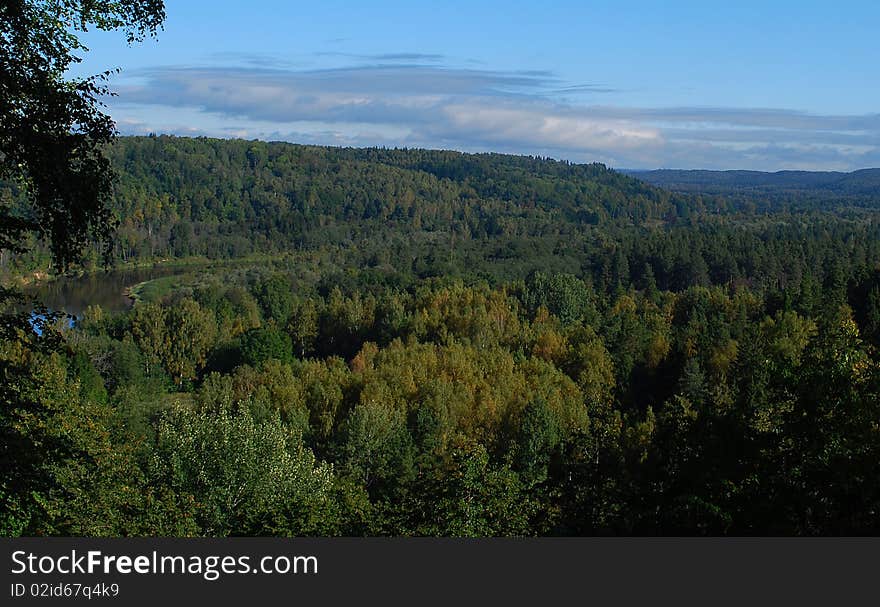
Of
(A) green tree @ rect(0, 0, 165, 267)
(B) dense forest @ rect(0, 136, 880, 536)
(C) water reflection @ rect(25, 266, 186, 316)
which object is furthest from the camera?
(C) water reflection @ rect(25, 266, 186, 316)

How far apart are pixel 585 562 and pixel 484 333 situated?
183ft

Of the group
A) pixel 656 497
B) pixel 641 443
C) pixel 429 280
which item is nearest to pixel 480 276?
pixel 429 280

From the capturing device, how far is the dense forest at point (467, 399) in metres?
15.4

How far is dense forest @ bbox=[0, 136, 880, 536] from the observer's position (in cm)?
1537

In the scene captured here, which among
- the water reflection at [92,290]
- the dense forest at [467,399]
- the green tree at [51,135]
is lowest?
the water reflection at [92,290]

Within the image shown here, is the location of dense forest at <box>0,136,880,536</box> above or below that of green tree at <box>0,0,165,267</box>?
below

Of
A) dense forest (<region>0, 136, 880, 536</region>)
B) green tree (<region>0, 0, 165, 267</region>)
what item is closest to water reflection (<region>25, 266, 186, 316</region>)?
dense forest (<region>0, 136, 880, 536</region>)

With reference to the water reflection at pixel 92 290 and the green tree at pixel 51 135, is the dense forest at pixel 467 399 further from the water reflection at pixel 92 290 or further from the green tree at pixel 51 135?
the water reflection at pixel 92 290

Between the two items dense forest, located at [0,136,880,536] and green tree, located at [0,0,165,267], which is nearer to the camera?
green tree, located at [0,0,165,267]

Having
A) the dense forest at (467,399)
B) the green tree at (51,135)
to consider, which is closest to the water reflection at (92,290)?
the dense forest at (467,399)

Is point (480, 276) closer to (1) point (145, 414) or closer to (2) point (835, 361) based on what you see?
(1) point (145, 414)

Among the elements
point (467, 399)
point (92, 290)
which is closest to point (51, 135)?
point (467, 399)

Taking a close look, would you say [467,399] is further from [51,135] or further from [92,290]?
[92,290]

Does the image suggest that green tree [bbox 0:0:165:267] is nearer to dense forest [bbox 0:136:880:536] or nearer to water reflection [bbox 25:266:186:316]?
dense forest [bbox 0:136:880:536]
